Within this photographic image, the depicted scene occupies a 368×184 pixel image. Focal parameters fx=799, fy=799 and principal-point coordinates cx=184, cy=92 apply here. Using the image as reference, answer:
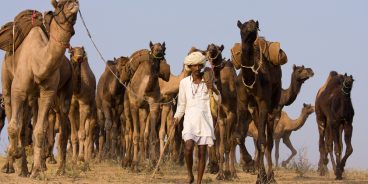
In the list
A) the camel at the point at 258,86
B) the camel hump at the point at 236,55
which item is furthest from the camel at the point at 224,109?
the camel at the point at 258,86

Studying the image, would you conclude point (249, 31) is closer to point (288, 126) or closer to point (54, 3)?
point (54, 3)

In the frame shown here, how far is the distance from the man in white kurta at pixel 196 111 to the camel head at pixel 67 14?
184 cm

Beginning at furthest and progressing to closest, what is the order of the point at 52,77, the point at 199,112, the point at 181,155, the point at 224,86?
the point at 181,155 < the point at 224,86 < the point at 52,77 < the point at 199,112

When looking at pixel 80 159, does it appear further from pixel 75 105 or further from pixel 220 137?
pixel 220 137

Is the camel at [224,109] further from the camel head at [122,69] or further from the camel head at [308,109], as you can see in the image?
the camel head at [308,109]

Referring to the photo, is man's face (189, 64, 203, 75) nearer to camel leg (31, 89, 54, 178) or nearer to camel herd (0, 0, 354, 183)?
camel herd (0, 0, 354, 183)

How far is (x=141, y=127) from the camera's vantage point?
18.9m

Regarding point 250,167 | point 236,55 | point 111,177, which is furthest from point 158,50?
point 111,177

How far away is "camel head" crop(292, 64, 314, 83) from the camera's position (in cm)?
2469

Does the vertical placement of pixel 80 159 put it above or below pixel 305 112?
below

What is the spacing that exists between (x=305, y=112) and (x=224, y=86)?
1858 centimetres

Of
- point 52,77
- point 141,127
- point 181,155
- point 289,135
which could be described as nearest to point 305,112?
point 289,135

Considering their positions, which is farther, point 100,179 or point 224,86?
point 224,86

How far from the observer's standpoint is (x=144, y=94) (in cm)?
1919
